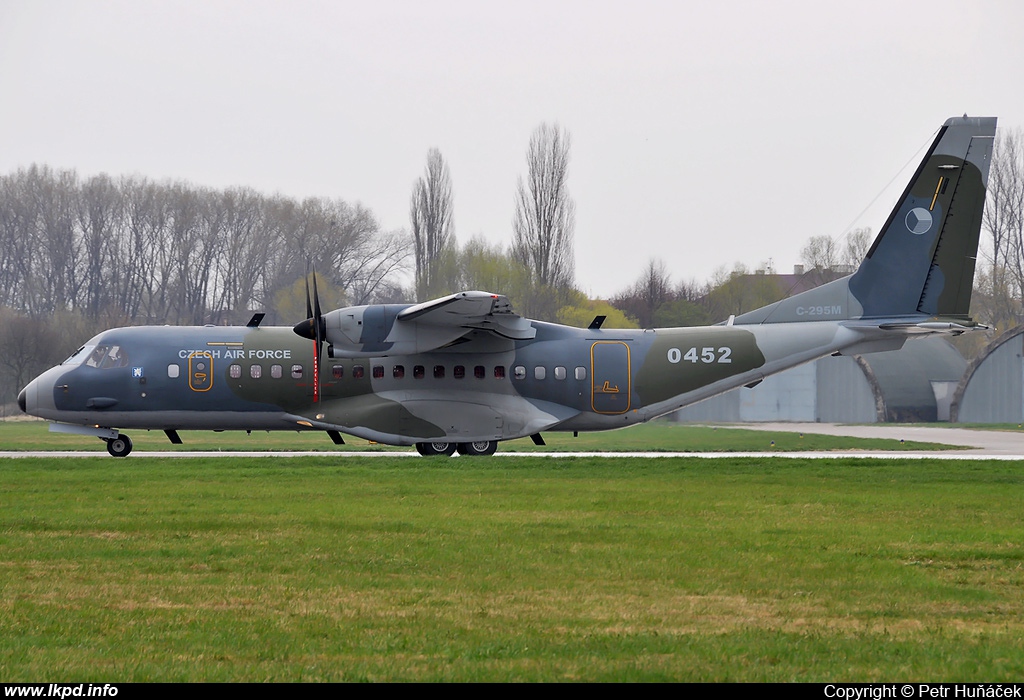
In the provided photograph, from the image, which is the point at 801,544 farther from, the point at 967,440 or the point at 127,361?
the point at 967,440

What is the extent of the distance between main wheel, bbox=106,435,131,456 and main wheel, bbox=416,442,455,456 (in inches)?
294

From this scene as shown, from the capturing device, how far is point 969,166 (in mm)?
25656

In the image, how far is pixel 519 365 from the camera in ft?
85.5

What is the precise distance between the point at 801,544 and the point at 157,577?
7.33 metres

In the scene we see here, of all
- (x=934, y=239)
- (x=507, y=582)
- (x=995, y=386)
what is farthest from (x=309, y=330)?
(x=995, y=386)

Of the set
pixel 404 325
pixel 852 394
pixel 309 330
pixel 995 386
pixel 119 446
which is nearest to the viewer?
pixel 404 325

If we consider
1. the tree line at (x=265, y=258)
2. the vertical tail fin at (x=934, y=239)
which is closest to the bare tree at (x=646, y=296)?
the tree line at (x=265, y=258)

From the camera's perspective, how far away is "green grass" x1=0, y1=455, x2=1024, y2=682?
7395 mm

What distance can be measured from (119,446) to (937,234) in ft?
69.7

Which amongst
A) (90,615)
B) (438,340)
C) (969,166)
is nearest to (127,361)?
(438,340)

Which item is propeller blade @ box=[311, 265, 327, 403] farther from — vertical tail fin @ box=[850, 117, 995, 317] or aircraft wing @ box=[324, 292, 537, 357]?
vertical tail fin @ box=[850, 117, 995, 317]

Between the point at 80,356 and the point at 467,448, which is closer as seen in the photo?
the point at 467,448

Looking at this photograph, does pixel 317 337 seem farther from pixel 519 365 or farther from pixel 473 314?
pixel 519 365

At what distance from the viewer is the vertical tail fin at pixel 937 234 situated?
84.3ft
